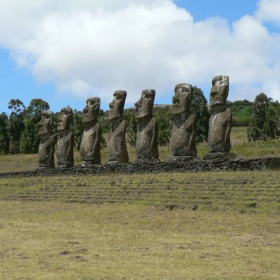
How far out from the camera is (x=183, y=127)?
814 inches

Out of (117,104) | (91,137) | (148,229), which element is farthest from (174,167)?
(148,229)

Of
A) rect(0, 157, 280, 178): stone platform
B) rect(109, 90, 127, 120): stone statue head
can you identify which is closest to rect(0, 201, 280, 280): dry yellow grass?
rect(0, 157, 280, 178): stone platform

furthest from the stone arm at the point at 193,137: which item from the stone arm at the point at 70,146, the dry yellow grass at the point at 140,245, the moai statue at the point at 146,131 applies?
the stone arm at the point at 70,146

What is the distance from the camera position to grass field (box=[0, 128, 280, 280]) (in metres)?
8.12

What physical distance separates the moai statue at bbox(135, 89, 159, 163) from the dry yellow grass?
7.15m

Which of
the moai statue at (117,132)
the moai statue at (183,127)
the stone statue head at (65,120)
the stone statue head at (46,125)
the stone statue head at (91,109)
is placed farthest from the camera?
the stone statue head at (46,125)

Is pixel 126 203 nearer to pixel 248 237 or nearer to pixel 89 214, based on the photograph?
pixel 89 214

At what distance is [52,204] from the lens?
18016mm

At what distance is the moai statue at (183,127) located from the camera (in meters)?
20.4

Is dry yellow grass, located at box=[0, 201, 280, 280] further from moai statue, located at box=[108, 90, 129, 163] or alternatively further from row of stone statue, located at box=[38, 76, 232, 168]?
moai statue, located at box=[108, 90, 129, 163]

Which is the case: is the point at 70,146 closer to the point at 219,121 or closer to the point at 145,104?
the point at 145,104

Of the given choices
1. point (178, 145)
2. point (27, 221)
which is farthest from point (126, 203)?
point (178, 145)

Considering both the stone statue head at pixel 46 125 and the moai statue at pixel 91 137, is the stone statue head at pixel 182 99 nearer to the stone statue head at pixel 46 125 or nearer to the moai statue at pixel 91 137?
the moai statue at pixel 91 137

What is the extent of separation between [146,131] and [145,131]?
0.15 ft
